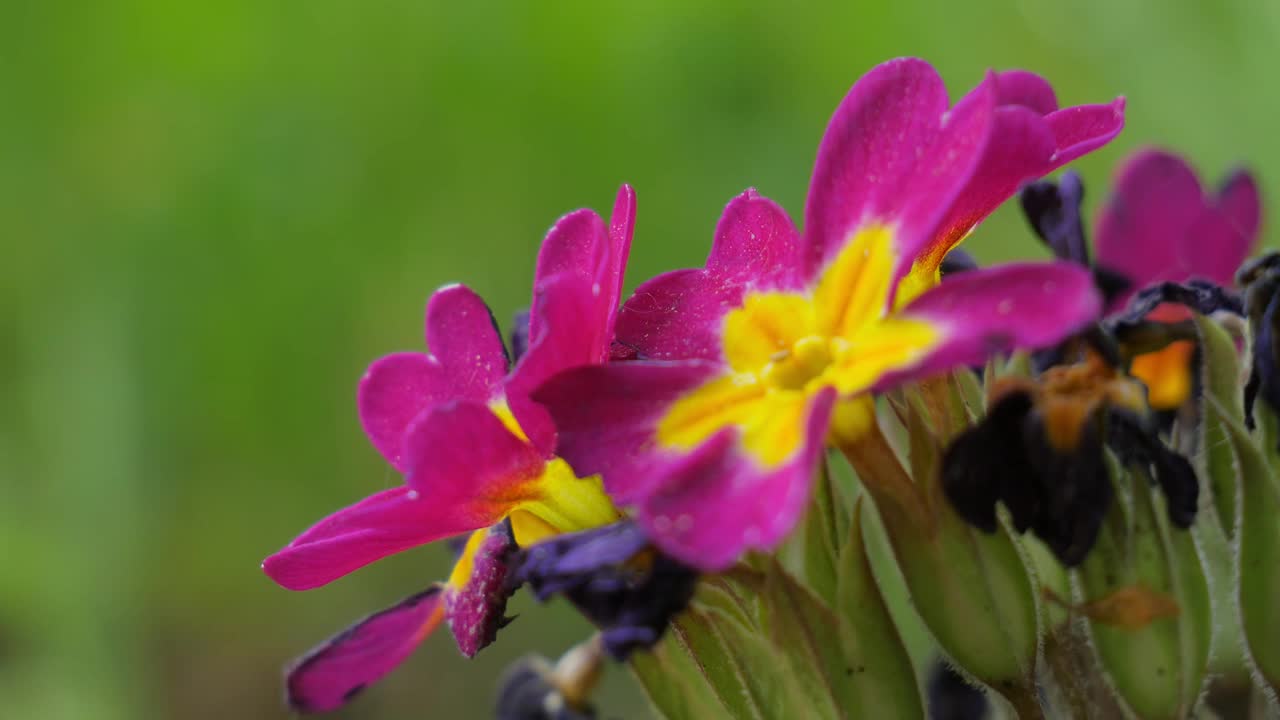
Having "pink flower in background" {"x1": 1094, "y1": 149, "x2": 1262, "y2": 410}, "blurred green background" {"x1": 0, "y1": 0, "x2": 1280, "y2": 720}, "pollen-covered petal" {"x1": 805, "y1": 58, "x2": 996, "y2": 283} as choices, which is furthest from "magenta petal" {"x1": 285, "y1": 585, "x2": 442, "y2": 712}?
"blurred green background" {"x1": 0, "y1": 0, "x2": 1280, "y2": 720}

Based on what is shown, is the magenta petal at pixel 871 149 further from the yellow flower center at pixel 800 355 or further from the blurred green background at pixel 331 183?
the blurred green background at pixel 331 183

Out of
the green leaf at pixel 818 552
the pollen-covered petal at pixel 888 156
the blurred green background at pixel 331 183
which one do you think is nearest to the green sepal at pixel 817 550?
the green leaf at pixel 818 552

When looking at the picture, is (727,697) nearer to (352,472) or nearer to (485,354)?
(485,354)

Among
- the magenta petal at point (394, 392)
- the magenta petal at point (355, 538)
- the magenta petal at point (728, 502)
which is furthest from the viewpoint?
the magenta petal at point (394, 392)

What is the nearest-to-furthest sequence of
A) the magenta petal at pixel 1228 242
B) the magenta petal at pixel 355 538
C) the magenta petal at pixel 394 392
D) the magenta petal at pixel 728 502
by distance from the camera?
1. the magenta petal at pixel 728 502
2. the magenta petal at pixel 355 538
3. the magenta petal at pixel 394 392
4. the magenta petal at pixel 1228 242

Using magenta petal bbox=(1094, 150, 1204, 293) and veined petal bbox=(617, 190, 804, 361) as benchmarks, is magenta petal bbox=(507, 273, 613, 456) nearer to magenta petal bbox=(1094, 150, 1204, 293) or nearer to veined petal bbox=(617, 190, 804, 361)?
veined petal bbox=(617, 190, 804, 361)

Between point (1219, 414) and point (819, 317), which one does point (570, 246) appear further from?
point (1219, 414)

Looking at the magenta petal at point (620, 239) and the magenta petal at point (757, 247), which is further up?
the magenta petal at point (620, 239)

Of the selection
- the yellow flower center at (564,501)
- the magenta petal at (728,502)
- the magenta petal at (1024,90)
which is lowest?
the yellow flower center at (564,501)

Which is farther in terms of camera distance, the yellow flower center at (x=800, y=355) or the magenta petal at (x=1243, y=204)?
the magenta petal at (x=1243, y=204)
